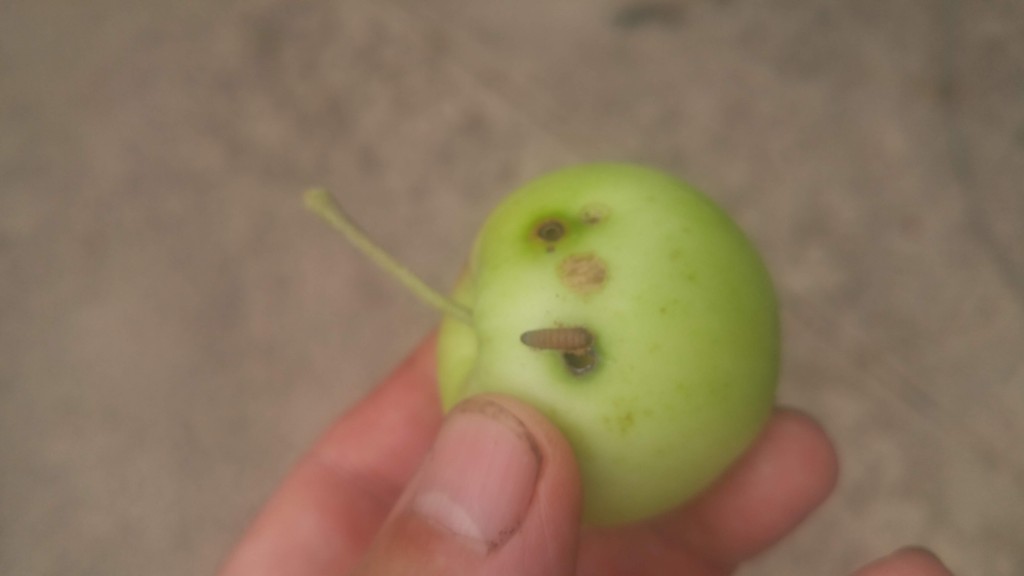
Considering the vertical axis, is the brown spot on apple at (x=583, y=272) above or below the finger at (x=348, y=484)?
above

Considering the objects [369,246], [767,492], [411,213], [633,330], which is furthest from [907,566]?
[411,213]

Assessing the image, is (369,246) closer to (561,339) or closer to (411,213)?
(561,339)

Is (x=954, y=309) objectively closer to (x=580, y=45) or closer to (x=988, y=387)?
(x=988, y=387)

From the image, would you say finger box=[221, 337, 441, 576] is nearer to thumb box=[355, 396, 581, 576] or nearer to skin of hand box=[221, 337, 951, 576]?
skin of hand box=[221, 337, 951, 576]

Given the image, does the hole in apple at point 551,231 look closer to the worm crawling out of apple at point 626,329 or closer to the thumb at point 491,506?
the worm crawling out of apple at point 626,329

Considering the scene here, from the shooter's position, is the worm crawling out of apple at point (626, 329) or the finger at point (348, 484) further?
the finger at point (348, 484)

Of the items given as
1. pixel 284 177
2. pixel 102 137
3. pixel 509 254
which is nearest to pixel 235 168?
pixel 284 177

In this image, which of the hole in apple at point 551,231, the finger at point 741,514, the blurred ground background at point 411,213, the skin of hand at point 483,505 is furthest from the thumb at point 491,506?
the blurred ground background at point 411,213

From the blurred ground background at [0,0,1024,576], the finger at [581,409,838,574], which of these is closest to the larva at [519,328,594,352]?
the finger at [581,409,838,574]
